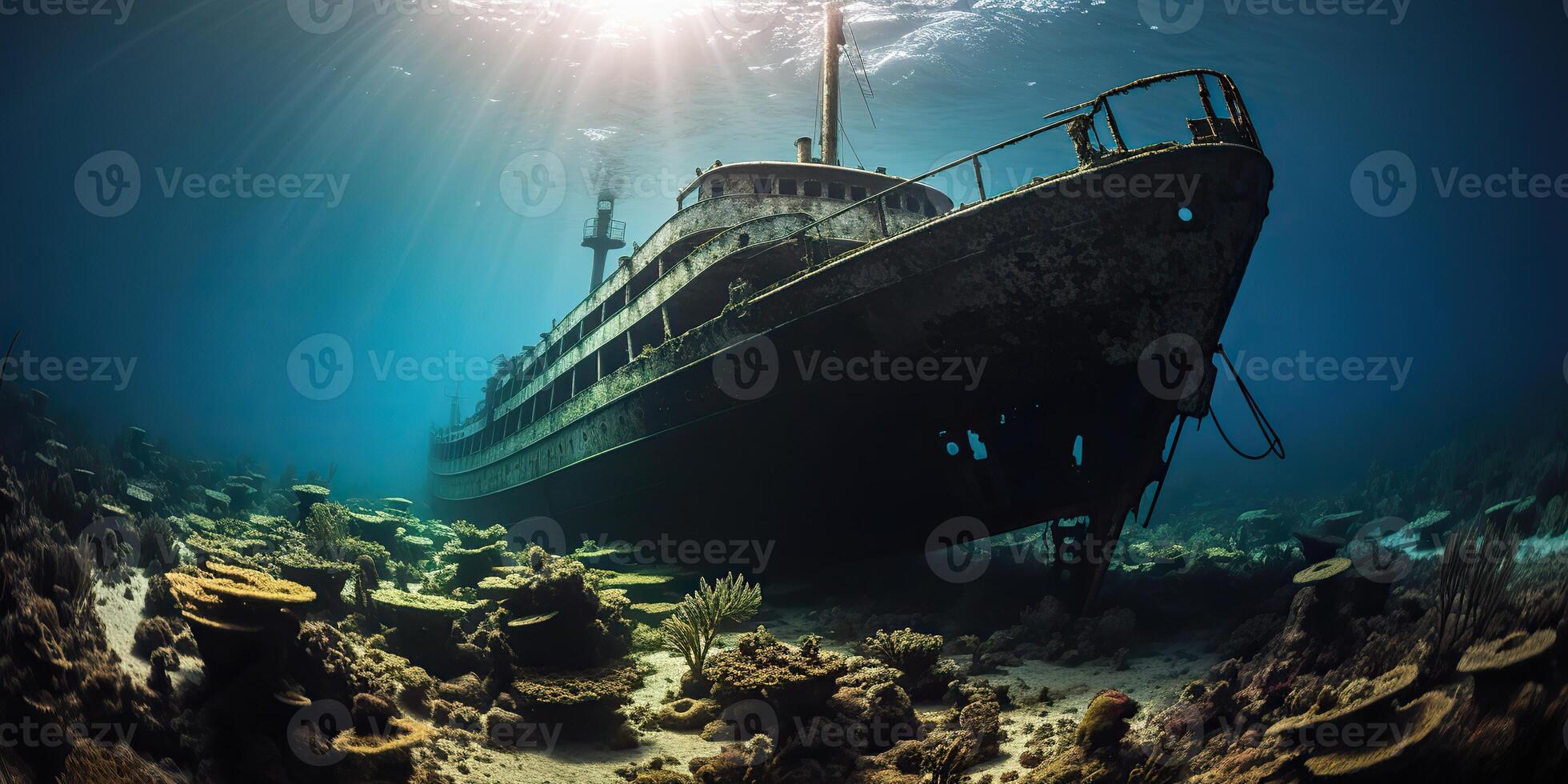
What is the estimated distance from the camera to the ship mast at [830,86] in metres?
14.5

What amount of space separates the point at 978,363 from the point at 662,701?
5357 millimetres

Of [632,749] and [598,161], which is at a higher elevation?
[598,161]

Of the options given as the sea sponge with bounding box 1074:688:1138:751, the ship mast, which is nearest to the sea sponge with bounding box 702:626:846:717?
the sea sponge with bounding box 1074:688:1138:751

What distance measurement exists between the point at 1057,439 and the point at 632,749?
5.95 m

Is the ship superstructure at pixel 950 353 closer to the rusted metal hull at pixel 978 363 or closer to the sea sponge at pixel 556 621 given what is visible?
the rusted metal hull at pixel 978 363

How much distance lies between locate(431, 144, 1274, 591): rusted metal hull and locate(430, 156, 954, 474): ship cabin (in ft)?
2.56

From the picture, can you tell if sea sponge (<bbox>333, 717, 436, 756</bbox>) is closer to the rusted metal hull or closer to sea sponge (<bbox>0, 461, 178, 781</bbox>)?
sea sponge (<bbox>0, 461, 178, 781</bbox>)

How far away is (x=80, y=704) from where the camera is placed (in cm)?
345

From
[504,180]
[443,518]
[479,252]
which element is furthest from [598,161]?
[479,252]

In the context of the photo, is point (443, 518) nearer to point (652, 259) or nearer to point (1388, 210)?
point (652, 259)

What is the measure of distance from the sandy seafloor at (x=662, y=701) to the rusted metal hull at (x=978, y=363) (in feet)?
4.87

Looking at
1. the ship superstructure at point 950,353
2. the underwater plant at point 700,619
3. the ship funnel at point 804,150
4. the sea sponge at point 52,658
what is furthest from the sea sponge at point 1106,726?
the ship funnel at point 804,150

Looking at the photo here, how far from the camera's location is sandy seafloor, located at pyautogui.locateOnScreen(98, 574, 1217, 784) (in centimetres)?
469

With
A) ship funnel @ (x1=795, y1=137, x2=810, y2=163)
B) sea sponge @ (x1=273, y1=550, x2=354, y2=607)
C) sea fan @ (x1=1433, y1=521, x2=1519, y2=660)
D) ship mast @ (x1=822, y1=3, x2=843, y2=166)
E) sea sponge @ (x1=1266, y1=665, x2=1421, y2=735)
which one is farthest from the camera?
ship mast @ (x1=822, y1=3, x2=843, y2=166)
